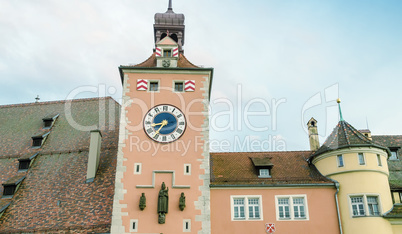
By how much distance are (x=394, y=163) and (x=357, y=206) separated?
6.08 metres

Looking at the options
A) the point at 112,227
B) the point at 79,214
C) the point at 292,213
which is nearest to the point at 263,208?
the point at 292,213

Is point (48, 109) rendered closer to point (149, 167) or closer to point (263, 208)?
point (149, 167)

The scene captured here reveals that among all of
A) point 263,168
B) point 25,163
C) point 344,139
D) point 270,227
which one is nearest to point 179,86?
point 263,168

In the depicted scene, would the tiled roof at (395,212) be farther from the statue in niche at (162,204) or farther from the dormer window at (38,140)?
the dormer window at (38,140)

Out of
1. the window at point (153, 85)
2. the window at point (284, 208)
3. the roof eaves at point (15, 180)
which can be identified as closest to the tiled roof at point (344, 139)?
the window at point (284, 208)

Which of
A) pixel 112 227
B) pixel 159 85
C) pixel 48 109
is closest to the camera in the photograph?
pixel 112 227

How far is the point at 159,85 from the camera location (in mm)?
23500

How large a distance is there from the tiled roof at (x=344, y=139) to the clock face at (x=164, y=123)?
8.02 meters

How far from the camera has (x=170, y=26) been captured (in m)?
27.8

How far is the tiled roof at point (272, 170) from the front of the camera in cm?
2189

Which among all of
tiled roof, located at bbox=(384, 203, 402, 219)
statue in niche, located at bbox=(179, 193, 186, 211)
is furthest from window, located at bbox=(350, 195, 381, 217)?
statue in niche, located at bbox=(179, 193, 186, 211)

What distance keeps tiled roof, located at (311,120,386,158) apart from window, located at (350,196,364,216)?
2.85 meters

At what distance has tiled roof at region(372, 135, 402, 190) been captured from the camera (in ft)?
75.4

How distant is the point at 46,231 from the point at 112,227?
3.60 metres
